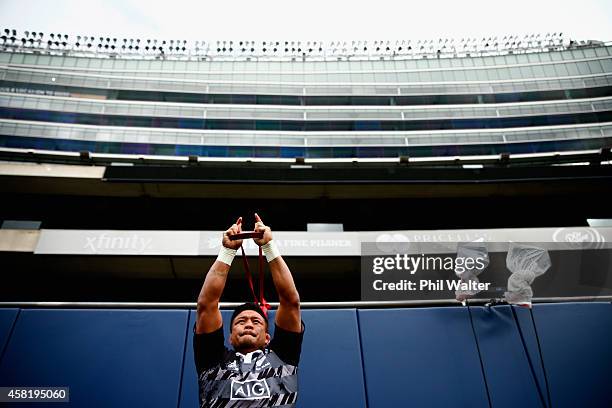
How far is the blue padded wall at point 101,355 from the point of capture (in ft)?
11.0

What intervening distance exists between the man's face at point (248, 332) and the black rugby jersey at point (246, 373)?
0.05 m

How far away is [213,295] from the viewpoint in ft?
7.58

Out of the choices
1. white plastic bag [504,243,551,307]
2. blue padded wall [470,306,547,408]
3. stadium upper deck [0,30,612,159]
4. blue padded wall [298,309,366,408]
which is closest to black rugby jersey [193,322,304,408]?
blue padded wall [298,309,366,408]

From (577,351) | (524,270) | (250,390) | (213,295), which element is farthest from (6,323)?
(577,351)

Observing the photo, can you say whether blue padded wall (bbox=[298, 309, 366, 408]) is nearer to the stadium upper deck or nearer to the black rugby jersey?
the black rugby jersey

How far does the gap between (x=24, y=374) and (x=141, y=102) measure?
32675 millimetres

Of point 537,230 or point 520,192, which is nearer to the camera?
point 537,230

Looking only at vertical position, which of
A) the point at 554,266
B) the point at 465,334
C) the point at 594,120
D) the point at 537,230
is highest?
the point at 594,120

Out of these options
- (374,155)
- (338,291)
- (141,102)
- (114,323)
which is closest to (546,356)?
(114,323)

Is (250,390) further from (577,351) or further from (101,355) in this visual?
(577,351)

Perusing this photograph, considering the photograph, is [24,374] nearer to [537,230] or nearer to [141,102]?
[537,230]

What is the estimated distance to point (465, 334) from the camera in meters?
3.81

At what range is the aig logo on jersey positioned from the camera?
2.13 meters

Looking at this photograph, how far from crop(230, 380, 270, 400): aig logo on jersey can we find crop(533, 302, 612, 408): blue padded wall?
3.13 m
